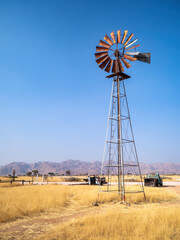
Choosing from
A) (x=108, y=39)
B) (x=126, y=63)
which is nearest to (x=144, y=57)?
(x=126, y=63)

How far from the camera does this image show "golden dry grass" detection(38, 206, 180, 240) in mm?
7527

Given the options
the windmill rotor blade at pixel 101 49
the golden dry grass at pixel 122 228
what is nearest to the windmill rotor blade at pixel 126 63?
the windmill rotor blade at pixel 101 49

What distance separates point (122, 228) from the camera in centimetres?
828

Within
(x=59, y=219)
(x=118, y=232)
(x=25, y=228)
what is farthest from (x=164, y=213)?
(x=25, y=228)

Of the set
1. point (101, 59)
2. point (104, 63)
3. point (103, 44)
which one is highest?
point (103, 44)

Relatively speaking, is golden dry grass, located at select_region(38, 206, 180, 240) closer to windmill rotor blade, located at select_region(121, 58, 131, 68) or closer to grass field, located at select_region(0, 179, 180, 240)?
grass field, located at select_region(0, 179, 180, 240)

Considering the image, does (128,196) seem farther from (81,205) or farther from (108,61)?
(108,61)

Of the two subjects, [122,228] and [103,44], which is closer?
[122,228]

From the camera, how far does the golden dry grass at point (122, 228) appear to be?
753 centimetres

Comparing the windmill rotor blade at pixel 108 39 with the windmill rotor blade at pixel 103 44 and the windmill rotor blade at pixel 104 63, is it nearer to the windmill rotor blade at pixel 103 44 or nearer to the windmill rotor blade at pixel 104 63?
the windmill rotor blade at pixel 103 44

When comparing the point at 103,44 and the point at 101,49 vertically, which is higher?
the point at 103,44

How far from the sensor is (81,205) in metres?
15.1

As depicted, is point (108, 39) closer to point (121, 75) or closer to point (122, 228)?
point (121, 75)

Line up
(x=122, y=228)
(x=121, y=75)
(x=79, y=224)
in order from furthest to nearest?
(x=121, y=75) → (x=79, y=224) → (x=122, y=228)
